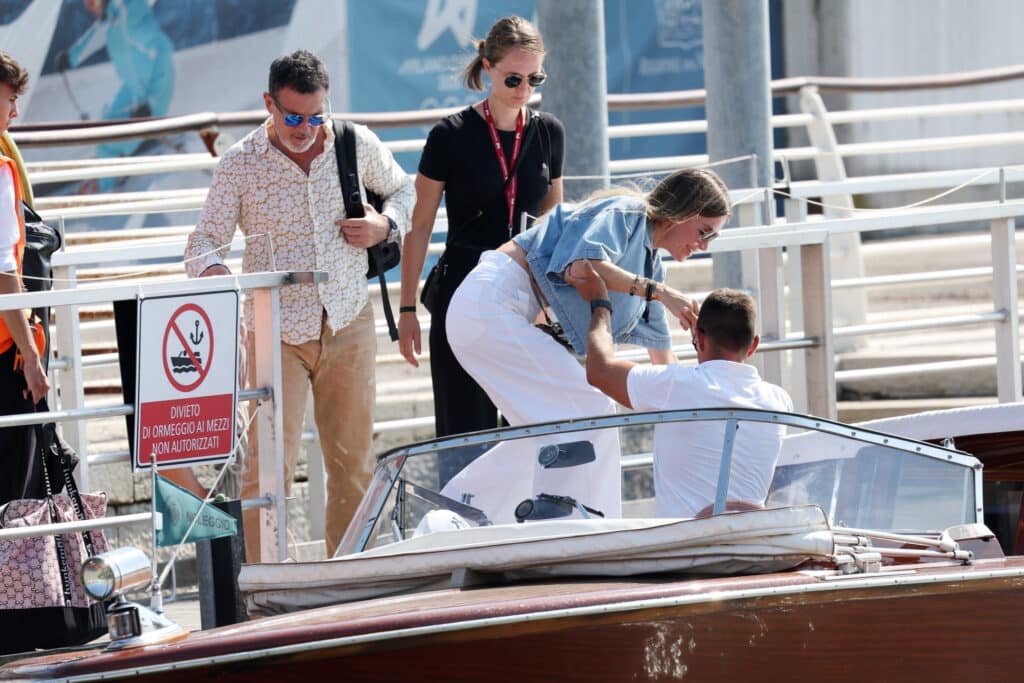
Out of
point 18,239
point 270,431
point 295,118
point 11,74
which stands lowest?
point 270,431

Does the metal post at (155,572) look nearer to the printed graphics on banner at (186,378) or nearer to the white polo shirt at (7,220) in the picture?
the printed graphics on banner at (186,378)

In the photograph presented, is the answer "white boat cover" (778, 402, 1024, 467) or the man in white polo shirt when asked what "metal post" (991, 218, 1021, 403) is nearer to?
"white boat cover" (778, 402, 1024, 467)

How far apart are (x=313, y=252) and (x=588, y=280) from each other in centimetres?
132

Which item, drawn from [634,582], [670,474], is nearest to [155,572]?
[634,582]

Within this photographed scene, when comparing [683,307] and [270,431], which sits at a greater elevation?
[683,307]

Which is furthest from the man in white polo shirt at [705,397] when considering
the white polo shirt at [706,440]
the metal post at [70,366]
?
the metal post at [70,366]

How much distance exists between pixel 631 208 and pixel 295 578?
66.4 inches

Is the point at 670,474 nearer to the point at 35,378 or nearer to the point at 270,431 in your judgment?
the point at 270,431

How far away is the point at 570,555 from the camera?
398 cm

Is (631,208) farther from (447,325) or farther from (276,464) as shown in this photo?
(276,464)

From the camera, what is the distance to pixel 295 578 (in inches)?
167

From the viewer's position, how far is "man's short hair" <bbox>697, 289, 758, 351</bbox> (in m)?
4.64

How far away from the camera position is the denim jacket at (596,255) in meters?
5.29

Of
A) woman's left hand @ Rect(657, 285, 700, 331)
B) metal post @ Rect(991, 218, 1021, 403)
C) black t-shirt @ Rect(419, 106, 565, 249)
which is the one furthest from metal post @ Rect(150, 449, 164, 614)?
metal post @ Rect(991, 218, 1021, 403)
